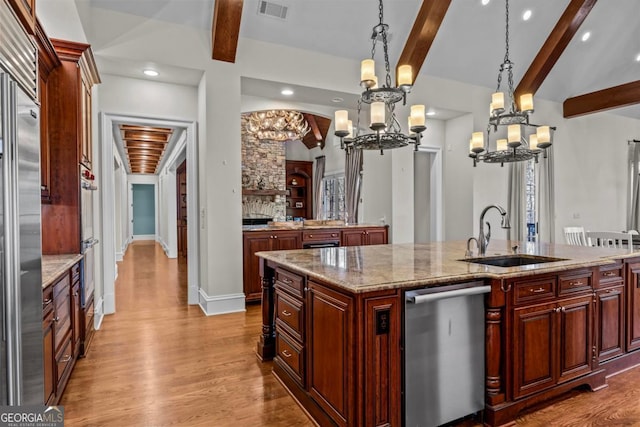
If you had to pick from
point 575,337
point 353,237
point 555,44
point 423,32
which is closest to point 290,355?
point 575,337

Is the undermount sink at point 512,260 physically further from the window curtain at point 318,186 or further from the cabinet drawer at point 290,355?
the window curtain at point 318,186

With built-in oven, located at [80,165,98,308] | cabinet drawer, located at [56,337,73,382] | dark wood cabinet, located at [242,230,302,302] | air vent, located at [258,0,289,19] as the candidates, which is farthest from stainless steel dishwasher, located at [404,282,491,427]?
air vent, located at [258,0,289,19]

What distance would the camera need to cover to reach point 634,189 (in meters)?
7.84

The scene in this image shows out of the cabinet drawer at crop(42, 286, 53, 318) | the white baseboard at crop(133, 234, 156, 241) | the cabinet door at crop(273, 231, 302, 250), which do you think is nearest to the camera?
the cabinet drawer at crop(42, 286, 53, 318)

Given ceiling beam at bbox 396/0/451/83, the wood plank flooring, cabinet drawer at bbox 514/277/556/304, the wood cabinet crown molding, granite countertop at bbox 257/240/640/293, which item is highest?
ceiling beam at bbox 396/0/451/83

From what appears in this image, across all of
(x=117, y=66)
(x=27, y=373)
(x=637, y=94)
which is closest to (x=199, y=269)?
(x=117, y=66)

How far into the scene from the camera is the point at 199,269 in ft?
15.8

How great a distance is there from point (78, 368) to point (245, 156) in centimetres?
633

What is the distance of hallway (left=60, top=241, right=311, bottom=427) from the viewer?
221 centimetres

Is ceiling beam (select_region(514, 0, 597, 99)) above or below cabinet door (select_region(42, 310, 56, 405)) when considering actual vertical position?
above

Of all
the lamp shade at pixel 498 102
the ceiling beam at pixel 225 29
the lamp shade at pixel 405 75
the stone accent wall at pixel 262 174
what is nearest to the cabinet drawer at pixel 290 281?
the lamp shade at pixel 405 75

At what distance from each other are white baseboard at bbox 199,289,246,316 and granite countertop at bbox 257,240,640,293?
72.8 inches

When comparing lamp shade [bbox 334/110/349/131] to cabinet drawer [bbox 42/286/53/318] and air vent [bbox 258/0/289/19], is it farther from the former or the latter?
cabinet drawer [bbox 42/286/53/318]

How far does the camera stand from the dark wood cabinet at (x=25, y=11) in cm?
155
